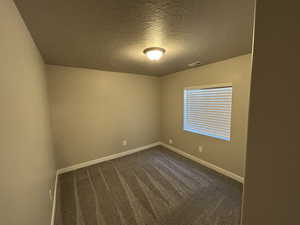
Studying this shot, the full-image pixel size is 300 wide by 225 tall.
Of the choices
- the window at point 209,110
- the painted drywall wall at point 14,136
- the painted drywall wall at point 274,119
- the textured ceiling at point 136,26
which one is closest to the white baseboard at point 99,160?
the window at point 209,110

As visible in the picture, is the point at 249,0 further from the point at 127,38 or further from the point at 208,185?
the point at 208,185

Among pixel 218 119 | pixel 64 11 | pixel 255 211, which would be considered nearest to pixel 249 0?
pixel 255 211

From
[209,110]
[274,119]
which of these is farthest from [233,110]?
[274,119]

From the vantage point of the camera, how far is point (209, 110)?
2.70m

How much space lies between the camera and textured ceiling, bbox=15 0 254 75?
3.24ft

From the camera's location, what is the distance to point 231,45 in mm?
1715

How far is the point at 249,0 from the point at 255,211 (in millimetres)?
1408

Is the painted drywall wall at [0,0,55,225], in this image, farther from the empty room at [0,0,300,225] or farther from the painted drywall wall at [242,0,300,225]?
the painted drywall wall at [242,0,300,225]

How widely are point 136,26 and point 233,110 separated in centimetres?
218

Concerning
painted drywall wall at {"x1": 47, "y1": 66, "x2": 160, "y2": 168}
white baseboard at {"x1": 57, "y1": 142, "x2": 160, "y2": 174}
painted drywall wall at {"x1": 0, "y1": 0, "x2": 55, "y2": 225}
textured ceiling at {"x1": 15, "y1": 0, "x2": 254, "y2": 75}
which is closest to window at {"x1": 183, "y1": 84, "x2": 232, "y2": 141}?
textured ceiling at {"x1": 15, "y1": 0, "x2": 254, "y2": 75}

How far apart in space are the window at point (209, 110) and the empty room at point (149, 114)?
25mm

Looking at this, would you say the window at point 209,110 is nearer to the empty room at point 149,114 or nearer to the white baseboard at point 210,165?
the empty room at point 149,114

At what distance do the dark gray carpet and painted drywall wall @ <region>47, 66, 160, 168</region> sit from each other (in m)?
0.54

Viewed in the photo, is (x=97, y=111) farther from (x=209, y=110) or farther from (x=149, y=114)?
(x=209, y=110)
